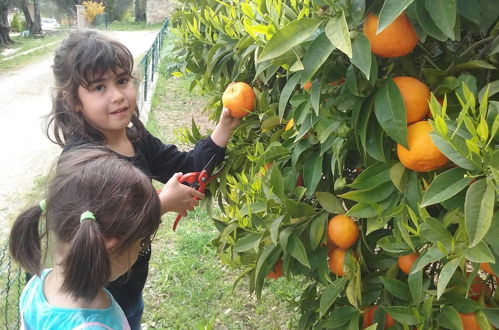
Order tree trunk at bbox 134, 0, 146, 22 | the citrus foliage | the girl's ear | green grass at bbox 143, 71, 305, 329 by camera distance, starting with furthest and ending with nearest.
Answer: tree trunk at bbox 134, 0, 146, 22, the citrus foliage, green grass at bbox 143, 71, 305, 329, the girl's ear

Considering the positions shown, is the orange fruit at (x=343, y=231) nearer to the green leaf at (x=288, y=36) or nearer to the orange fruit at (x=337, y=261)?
the orange fruit at (x=337, y=261)

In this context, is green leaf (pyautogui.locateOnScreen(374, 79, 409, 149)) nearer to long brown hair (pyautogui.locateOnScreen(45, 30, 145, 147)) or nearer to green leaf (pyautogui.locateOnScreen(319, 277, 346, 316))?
green leaf (pyautogui.locateOnScreen(319, 277, 346, 316))

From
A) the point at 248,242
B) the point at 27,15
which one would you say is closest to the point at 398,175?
the point at 248,242

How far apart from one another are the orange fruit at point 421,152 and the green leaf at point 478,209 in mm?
148

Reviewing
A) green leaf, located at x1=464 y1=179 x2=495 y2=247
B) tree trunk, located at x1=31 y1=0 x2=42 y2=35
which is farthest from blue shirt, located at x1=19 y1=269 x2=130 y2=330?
tree trunk, located at x1=31 y1=0 x2=42 y2=35

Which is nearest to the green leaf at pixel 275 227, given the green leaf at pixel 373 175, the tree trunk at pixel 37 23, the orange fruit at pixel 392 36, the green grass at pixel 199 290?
the green leaf at pixel 373 175

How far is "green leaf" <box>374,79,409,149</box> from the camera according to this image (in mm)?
1033

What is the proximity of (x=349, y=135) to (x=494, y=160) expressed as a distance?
1.37 ft

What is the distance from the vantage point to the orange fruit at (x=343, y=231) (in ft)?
4.27

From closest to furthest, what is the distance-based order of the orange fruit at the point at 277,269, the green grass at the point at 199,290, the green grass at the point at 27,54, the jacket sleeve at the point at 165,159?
1. the orange fruit at the point at 277,269
2. the jacket sleeve at the point at 165,159
3. the green grass at the point at 199,290
4. the green grass at the point at 27,54

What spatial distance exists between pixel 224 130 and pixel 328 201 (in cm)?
63

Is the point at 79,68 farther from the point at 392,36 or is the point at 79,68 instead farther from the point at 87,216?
the point at 392,36

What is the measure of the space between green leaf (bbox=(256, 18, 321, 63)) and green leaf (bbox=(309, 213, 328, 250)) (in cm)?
48

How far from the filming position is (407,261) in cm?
121
